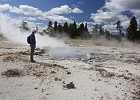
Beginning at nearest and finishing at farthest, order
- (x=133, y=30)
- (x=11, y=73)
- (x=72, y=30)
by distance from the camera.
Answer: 1. (x=11, y=73)
2. (x=133, y=30)
3. (x=72, y=30)

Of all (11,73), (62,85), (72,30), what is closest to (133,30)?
(72,30)

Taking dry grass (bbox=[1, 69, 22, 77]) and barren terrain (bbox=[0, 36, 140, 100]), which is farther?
dry grass (bbox=[1, 69, 22, 77])

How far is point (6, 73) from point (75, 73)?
4.15m

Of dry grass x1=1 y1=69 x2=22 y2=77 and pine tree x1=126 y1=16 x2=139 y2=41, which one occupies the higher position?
pine tree x1=126 y1=16 x2=139 y2=41

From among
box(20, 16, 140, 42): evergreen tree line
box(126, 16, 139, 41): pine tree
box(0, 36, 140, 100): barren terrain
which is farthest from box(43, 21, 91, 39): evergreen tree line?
box(0, 36, 140, 100): barren terrain

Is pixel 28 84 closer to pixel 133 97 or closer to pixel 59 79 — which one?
pixel 59 79

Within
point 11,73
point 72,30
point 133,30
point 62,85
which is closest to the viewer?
point 62,85

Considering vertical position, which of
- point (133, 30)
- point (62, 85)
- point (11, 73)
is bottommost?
point (62, 85)

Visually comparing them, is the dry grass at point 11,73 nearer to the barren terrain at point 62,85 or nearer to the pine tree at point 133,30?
the barren terrain at point 62,85

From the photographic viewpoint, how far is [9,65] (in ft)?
42.6

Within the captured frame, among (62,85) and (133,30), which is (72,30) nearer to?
(133,30)

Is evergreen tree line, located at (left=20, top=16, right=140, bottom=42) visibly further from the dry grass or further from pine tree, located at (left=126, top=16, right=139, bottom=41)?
the dry grass

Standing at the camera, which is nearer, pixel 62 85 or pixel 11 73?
pixel 62 85

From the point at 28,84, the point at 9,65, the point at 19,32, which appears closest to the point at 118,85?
the point at 28,84
